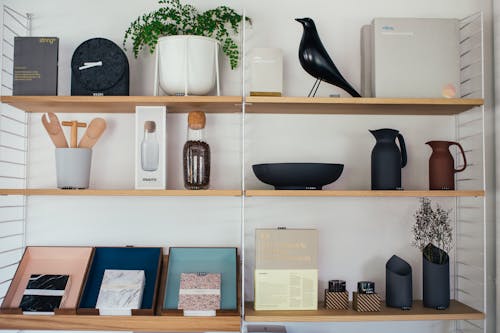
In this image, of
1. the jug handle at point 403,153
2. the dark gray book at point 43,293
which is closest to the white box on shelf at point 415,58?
the jug handle at point 403,153

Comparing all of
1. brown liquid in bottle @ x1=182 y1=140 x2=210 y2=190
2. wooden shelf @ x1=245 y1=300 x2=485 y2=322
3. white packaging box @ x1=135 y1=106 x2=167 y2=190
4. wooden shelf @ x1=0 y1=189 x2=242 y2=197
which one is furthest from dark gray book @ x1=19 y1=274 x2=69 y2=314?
wooden shelf @ x1=245 y1=300 x2=485 y2=322

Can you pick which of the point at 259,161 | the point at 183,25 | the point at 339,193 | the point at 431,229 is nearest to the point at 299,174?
the point at 339,193

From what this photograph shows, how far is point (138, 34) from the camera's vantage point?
2004 millimetres

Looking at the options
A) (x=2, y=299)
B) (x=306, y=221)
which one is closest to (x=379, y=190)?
(x=306, y=221)

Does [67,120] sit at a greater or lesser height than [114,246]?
greater

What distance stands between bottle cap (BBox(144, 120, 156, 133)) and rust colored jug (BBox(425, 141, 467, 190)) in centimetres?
104

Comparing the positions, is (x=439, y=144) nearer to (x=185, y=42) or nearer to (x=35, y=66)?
(x=185, y=42)

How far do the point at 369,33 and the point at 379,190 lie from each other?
2.01ft

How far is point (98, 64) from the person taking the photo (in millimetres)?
1957

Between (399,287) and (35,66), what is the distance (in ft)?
5.16

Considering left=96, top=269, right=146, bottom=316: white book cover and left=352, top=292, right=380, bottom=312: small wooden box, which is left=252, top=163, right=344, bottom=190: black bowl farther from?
left=96, top=269, right=146, bottom=316: white book cover

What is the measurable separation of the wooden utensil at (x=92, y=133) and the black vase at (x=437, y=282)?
134 cm

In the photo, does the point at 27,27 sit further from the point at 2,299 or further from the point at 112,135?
the point at 2,299

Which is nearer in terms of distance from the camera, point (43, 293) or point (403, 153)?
point (43, 293)
